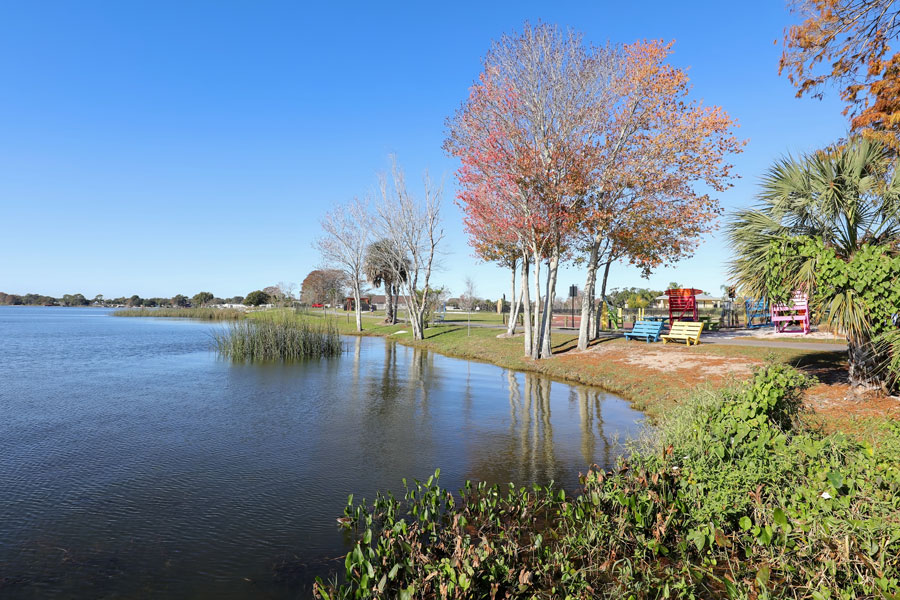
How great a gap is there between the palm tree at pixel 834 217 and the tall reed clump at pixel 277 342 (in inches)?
765

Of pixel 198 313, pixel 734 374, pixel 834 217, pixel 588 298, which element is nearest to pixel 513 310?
pixel 588 298

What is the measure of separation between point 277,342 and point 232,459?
16.2 meters

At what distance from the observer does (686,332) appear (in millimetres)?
19562

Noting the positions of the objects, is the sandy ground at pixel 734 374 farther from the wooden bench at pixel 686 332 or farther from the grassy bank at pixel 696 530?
Answer: the grassy bank at pixel 696 530

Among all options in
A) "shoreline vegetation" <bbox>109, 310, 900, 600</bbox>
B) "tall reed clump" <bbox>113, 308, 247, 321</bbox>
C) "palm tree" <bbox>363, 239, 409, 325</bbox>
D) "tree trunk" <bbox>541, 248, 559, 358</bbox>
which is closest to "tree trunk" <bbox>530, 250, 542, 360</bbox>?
"tree trunk" <bbox>541, 248, 559, 358</bbox>

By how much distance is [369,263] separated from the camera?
163ft

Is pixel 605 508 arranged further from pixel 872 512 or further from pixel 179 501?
pixel 179 501

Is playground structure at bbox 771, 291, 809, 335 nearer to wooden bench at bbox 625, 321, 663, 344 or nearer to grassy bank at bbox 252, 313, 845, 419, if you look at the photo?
wooden bench at bbox 625, 321, 663, 344

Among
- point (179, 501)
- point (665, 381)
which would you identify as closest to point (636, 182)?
point (665, 381)

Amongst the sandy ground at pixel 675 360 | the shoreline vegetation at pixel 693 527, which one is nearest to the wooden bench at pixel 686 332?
the sandy ground at pixel 675 360

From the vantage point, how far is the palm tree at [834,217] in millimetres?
8758

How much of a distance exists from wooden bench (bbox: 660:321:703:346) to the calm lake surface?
238 inches

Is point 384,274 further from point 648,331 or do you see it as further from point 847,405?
point 847,405

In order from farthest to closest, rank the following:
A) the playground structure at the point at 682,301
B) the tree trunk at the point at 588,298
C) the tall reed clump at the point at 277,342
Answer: the playground structure at the point at 682,301 → the tall reed clump at the point at 277,342 → the tree trunk at the point at 588,298
